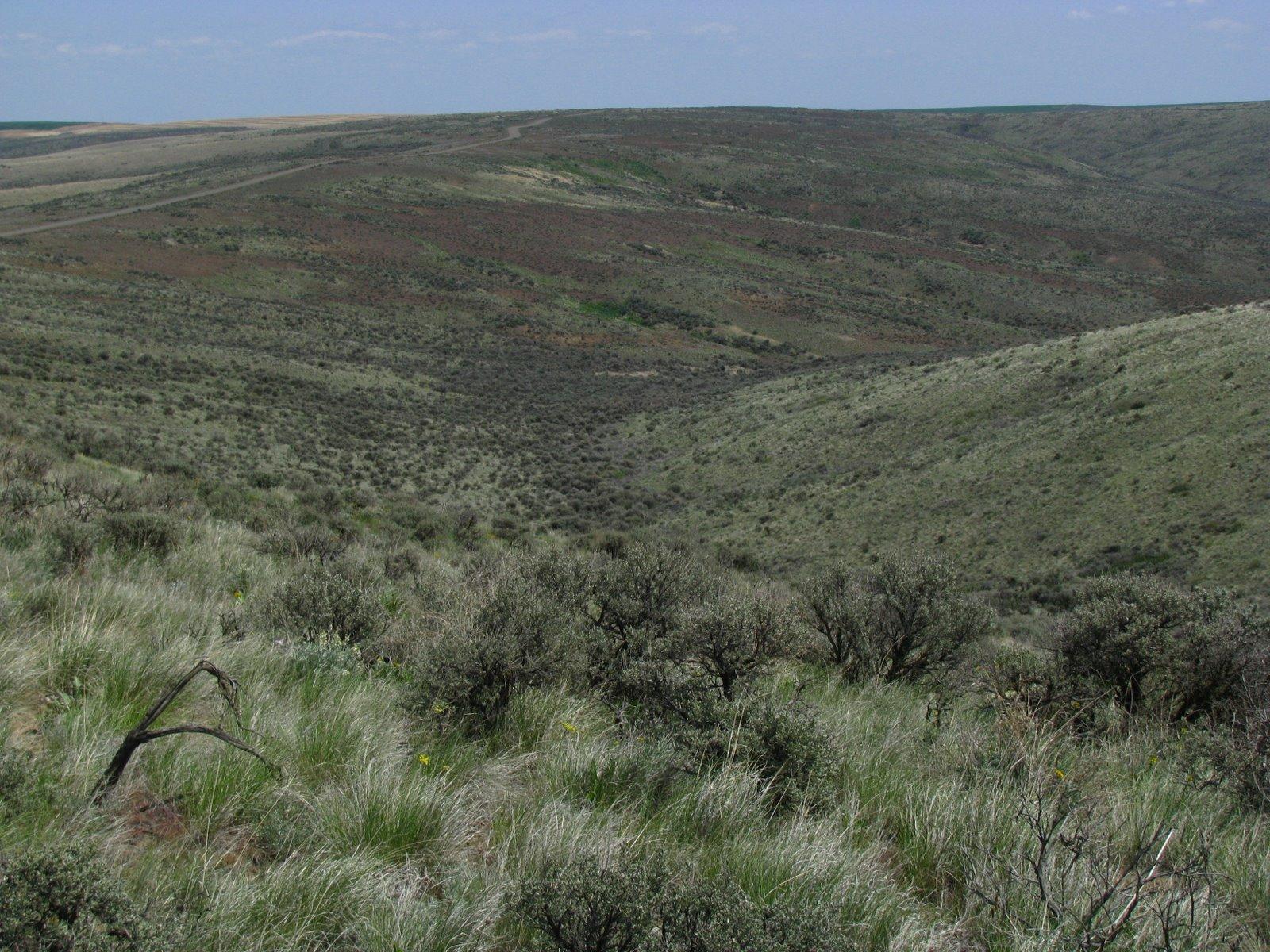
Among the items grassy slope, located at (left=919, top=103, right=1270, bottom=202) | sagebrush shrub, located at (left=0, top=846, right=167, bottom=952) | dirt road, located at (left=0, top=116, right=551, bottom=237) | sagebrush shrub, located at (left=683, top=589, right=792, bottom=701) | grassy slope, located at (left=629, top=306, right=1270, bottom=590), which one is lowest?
grassy slope, located at (left=629, top=306, right=1270, bottom=590)

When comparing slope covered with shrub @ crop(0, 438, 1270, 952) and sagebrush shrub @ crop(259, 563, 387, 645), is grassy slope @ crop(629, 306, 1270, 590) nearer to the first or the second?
slope covered with shrub @ crop(0, 438, 1270, 952)

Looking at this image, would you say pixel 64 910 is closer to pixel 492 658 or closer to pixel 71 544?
pixel 492 658

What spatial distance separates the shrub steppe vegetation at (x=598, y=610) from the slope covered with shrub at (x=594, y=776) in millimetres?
19

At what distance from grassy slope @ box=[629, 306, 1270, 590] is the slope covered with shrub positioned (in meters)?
16.0

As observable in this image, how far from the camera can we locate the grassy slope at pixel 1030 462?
20.4 metres

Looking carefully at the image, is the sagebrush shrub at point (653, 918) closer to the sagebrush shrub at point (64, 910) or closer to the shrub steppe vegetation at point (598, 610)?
the shrub steppe vegetation at point (598, 610)

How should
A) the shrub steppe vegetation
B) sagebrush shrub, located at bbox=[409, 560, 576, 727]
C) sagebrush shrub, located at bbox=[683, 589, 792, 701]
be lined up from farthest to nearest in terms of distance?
sagebrush shrub, located at bbox=[683, 589, 792, 701]
sagebrush shrub, located at bbox=[409, 560, 576, 727]
the shrub steppe vegetation

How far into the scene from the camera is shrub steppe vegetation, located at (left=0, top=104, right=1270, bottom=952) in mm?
2424

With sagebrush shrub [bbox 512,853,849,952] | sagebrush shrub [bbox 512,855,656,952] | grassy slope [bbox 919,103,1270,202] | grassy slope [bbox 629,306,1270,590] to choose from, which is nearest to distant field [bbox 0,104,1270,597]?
grassy slope [bbox 629,306,1270,590]

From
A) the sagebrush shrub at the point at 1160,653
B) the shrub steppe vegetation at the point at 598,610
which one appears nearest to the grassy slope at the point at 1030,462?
the shrub steppe vegetation at the point at 598,610

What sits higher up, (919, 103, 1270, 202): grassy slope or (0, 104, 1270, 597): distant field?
(919, 103, 1270, 202): grassy slope

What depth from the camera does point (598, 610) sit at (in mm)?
6027

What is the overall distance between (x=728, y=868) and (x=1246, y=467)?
23.1m

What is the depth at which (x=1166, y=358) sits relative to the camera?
2827 centimetres
